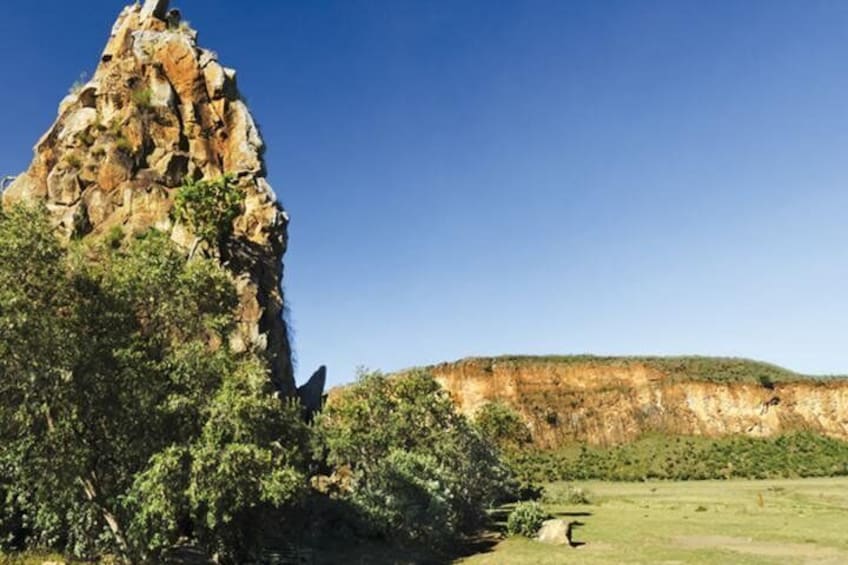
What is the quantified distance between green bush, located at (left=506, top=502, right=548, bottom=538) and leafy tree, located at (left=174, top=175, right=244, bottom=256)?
37.3m

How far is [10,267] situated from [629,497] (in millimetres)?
73004

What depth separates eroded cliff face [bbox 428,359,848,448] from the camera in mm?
131250

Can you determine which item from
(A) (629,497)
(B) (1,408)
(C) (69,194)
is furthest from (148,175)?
(A) (629,497)

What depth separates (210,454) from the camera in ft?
72.1

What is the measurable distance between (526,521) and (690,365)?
114600 mm

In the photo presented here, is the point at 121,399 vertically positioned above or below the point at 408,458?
above

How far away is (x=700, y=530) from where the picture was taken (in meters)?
45.2

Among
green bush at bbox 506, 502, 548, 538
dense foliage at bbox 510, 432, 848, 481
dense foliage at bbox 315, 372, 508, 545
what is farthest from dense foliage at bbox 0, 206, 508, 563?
dense foliage at bbox 510, 432, 848, 481

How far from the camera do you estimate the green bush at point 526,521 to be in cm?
4356

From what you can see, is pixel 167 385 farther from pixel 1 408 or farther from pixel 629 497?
pixel 629 497

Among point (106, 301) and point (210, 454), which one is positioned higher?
point (106, 301)

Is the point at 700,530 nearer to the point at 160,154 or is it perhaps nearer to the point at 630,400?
the point at 160,154

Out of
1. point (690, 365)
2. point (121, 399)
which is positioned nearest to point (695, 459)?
point (690, 365)

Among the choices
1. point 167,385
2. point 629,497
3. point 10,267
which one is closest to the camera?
point 10,267
